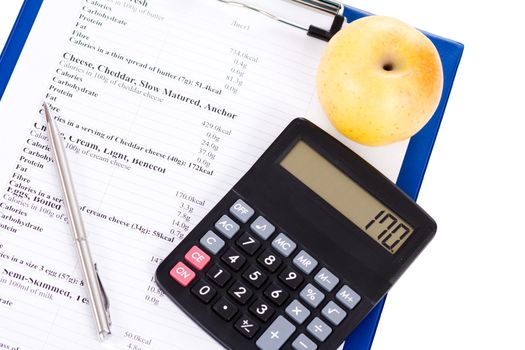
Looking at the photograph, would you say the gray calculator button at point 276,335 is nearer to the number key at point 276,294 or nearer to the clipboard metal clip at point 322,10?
the number key at point 276,294

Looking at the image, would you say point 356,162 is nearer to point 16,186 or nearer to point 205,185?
point 205,185

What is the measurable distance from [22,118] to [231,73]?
0.21m

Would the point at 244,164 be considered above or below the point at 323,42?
below

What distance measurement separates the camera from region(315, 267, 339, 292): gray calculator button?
0.68 meters

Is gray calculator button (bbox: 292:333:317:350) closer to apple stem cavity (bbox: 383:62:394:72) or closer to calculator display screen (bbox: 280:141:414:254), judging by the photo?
calculator display screen (bbox: 280:141:414:254)

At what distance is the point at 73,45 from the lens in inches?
29.8

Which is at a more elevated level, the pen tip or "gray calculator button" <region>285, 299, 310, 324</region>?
the pen tip

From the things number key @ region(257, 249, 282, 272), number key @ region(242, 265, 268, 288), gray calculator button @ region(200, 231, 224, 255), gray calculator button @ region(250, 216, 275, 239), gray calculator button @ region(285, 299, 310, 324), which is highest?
gray calculator button @ region(250, 216, 275, 239)

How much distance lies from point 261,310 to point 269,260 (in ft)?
0.15

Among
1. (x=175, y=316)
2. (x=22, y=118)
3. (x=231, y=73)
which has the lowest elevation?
(x=175, y=316)

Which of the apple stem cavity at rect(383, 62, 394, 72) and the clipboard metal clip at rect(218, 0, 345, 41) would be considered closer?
the apple stem cavity at rect(383, 62, 394, 72)

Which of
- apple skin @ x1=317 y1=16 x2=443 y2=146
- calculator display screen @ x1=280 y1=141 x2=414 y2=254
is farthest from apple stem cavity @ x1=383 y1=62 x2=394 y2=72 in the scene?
calculator display screen @ x1=280 y1=141 x2=414 y2=254

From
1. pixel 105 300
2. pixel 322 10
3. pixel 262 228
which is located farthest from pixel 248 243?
pixel 322 10

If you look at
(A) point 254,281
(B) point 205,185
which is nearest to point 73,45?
(B) point 205,185
